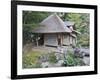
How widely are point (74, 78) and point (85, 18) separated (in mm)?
649

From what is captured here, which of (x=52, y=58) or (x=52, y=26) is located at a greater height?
(x=52, y=26)

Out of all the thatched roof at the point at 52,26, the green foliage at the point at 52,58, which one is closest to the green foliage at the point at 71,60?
the green foliage at the point at 52,58

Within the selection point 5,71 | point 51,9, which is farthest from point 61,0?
point 5,71

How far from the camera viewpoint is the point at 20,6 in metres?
1.99

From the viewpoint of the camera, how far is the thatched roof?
6.82 feet

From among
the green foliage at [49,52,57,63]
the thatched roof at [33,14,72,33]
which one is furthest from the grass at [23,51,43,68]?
the thatched roof at [33,14,72,33]

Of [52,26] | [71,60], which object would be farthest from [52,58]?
[52,26]

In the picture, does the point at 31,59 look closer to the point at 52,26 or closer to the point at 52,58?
the point at 52,58

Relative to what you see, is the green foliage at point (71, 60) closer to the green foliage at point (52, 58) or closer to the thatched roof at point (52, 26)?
the green foliage at point (52, 58)

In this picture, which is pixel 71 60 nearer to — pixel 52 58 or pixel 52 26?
pixel 52 58

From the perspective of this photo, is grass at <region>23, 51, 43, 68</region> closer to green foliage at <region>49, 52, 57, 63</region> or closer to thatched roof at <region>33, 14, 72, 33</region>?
green foliage at <region>49, 52, 57, 63</region>

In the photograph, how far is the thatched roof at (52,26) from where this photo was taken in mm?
2080

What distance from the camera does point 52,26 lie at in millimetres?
2115

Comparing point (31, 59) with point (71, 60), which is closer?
point (31, 59)
